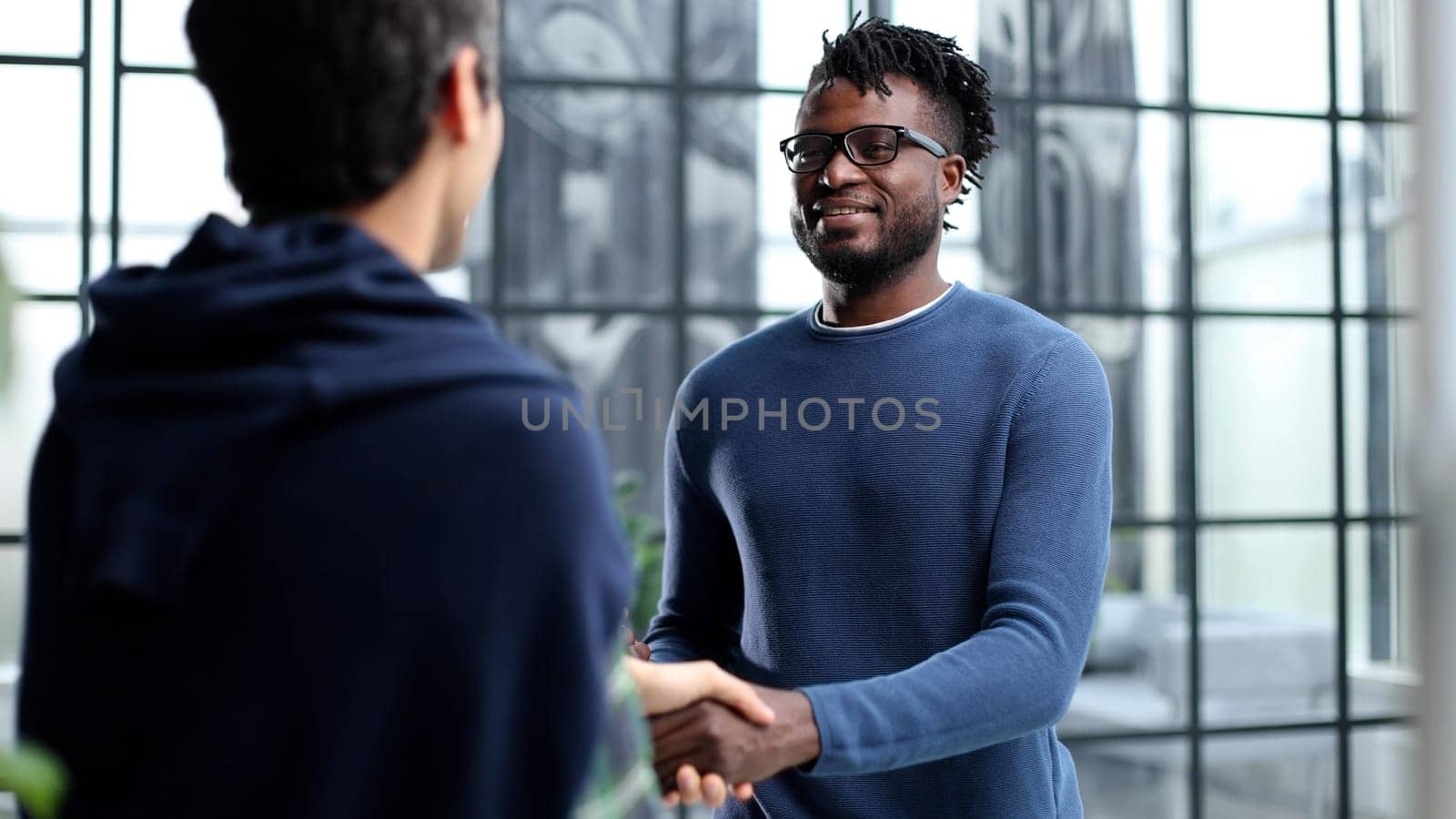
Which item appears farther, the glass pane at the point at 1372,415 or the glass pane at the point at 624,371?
the glass pane at the point at 1372,415

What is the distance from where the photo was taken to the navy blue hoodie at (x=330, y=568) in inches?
22.9

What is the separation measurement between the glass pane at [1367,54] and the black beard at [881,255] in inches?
113

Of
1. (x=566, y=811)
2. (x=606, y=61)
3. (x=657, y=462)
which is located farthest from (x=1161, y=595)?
(x=566, y=811)

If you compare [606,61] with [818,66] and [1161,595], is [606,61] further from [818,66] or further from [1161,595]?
[1161,595]

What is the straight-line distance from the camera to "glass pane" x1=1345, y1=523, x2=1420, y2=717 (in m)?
3.84

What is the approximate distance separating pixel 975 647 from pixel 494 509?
725mm

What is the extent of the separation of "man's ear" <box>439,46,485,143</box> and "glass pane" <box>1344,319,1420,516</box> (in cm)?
372

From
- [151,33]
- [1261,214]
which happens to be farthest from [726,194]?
[1261,214]

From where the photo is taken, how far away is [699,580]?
5.04 feet

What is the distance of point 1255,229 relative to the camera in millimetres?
3736

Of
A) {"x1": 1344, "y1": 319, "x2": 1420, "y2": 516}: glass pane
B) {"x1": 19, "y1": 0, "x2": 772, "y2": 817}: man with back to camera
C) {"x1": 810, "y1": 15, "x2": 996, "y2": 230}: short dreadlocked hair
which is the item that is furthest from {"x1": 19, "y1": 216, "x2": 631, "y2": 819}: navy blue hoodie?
{"x1": 1344, "y1": 319, "x2": 1420, "y2": 516}: glass pane

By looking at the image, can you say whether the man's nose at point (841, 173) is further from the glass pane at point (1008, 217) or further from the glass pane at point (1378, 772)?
the glass pane at point (1378, 772)

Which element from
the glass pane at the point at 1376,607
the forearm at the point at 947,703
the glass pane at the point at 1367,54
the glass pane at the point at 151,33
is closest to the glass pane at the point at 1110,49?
the glass pane at the point at 1367,54

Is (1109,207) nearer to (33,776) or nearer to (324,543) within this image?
(324,543)
